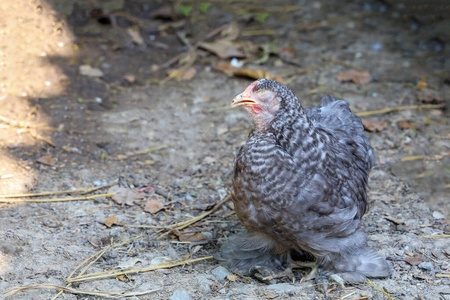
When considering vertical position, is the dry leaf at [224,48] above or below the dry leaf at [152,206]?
above

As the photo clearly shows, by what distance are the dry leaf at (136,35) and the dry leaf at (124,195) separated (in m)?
2.50

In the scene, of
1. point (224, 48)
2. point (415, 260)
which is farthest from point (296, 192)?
point (224, 48)

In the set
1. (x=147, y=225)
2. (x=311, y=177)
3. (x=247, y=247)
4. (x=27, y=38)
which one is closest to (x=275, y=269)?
(x=247, y=247)

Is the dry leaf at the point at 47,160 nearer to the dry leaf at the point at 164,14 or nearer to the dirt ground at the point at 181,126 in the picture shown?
the dirt ground at the point at 181,126

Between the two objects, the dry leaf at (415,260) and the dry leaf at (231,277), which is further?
the dry leaf at (415,260)

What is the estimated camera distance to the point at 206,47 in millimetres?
5898

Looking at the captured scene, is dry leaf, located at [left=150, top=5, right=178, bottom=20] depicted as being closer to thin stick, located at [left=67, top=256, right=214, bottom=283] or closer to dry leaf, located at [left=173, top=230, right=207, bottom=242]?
dry leaf, located at [left=173, top=230, right=207, bottom=242]

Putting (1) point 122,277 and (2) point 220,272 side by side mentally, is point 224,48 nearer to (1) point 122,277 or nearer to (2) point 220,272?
(2) point 220,272

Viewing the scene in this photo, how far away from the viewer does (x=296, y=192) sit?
9.42 feet

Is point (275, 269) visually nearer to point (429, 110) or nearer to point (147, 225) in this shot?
point (147, 225)

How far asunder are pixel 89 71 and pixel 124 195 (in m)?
1.95

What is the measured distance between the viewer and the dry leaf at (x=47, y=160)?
404cm

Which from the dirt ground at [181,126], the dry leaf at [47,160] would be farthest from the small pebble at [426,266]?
the dry leaf at [47,160]

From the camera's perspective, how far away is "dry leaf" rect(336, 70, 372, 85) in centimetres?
542
